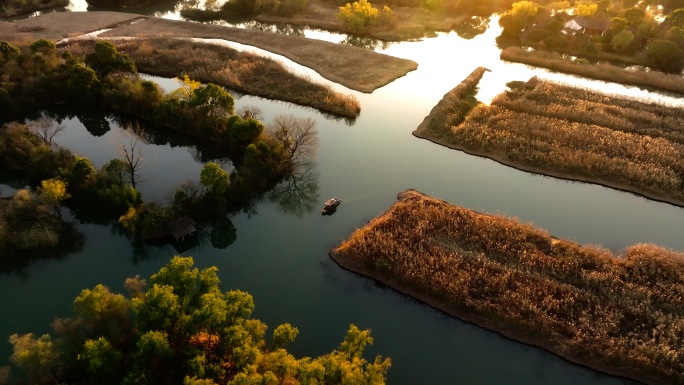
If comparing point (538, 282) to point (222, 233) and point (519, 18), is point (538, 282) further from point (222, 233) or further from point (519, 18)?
point (519, 18)

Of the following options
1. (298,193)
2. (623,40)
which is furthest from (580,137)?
(623,40)

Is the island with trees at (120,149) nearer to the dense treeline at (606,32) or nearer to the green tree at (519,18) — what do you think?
→ the green tree at (519,18)

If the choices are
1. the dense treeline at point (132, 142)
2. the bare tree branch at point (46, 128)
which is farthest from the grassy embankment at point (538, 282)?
the bare tree branch at point (46, 128)

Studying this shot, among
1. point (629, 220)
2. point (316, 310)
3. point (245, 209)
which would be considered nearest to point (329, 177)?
point (245, 209)

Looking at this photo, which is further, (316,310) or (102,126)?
(102,126)

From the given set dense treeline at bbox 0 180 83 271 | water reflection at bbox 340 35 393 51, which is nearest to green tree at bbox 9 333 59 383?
dense treeline at bbox 0 180 83 271

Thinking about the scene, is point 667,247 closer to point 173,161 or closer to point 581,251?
point 581,251
